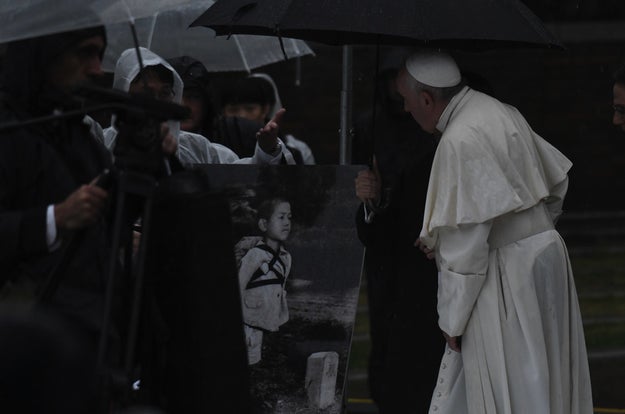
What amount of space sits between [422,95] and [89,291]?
1.82m

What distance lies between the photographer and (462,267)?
4.80m

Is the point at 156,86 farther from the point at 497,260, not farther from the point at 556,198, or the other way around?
the point at 556,198

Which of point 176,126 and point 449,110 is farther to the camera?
point 176,126

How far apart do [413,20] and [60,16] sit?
152 cm

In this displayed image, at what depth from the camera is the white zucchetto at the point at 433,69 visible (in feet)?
16.5

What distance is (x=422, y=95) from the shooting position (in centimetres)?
507

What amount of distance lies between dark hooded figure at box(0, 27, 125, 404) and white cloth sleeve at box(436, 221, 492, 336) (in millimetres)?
1461

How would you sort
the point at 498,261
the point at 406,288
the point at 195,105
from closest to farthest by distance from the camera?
the point at 498,261 < the point at 406,288 < the point at 195,105

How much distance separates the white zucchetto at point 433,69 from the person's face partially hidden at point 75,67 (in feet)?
5.26

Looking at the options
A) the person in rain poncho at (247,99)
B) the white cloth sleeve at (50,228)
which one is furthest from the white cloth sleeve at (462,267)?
the person in rain poncho at (247,99)

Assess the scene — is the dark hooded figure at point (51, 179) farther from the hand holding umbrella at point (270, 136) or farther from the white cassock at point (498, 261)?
the hand holding umbrella at point (270, 136)

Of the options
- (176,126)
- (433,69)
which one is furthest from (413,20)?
(176,126)

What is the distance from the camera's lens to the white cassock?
189 inches

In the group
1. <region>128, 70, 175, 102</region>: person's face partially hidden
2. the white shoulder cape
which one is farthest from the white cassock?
<region>128, 70, 175, 102</region>: person's face partially hidden
